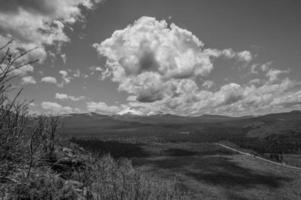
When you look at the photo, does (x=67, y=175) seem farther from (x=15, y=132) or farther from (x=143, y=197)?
(x=15, y=132)

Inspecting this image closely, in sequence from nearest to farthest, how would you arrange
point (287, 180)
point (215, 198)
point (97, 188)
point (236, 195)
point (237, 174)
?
1. point (97, 188)
2. point (215, 198)
3. point (236, 195)
4. point (287, 180)
5. point (237, 174)

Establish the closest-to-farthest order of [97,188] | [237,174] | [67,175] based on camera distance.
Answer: [97,188], [67,175], [237,174]

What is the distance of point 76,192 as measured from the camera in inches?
253

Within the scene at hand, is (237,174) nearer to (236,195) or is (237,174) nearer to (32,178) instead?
(236,195)

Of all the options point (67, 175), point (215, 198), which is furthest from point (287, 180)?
point (67, 175)

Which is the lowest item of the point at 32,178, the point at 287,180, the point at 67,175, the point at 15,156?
the point at 287,180

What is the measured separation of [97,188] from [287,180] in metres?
83.3

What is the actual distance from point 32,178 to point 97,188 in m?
1.69

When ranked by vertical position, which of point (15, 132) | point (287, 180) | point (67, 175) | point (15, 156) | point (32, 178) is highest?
point (15, 132)

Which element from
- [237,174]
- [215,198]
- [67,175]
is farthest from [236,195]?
[67,175]

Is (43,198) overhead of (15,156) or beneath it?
beneath

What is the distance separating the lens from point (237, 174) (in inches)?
3132

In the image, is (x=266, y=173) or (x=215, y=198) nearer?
(x=215, y=198)

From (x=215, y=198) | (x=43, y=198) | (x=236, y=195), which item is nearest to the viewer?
(x=43, y=198)
